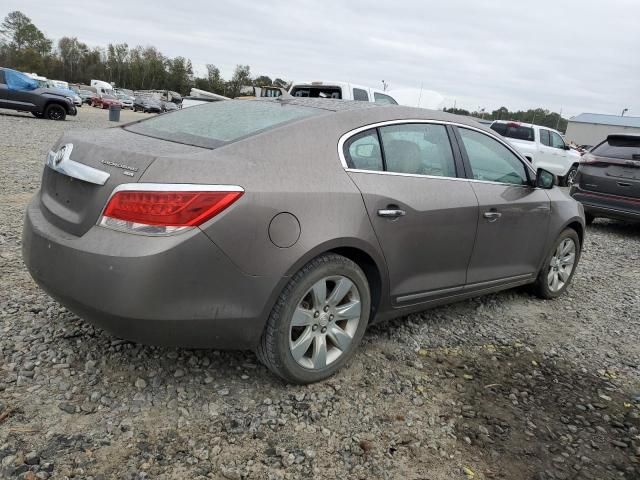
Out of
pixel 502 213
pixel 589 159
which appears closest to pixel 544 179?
pixel 502 213

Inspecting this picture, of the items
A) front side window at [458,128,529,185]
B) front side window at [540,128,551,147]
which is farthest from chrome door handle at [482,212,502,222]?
front side window at [540,128,551,147]

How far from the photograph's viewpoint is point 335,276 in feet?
9.11

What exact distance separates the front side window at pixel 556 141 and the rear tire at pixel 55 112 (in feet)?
55.7

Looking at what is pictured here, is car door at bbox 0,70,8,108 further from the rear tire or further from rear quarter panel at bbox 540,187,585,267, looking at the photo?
rear quarter panel at bbox 540,187,585,267

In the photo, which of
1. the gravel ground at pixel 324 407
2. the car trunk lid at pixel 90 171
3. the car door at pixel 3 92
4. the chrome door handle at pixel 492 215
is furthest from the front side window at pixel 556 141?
the car door at pixel 3 92

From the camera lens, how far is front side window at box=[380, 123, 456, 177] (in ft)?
10.3

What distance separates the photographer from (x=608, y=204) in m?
8.09

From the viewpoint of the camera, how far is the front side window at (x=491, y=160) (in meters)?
3.71

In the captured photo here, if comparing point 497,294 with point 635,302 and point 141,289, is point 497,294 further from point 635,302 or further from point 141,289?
point 141,289

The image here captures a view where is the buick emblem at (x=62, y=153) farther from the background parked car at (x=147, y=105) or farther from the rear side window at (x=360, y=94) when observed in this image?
the background parked car at (x=147, y=105)

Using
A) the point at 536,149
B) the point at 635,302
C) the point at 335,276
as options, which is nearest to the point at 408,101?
the point at 536,149

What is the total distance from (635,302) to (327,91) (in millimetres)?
7585

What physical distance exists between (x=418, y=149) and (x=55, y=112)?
781 inches

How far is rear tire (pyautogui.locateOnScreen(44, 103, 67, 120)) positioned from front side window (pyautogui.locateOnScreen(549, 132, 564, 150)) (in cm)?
1697
